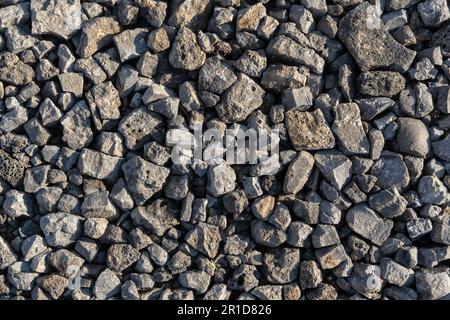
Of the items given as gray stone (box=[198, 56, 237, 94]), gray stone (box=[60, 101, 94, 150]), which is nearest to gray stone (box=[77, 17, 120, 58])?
gray stone (box=[60, 101, 94, 150])

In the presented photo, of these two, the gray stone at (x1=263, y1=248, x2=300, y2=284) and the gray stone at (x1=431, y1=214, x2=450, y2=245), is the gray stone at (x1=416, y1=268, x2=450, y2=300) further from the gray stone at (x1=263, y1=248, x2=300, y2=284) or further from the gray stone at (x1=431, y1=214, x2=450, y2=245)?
the gray stone at (x1=263, y1=248, x2=300, y2=284)

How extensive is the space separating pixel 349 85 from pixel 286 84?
40 centimetres

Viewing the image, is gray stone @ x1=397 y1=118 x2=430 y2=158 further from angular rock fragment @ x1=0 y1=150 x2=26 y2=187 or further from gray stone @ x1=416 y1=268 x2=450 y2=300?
angular rock fragment @ x1=0 y1=150 x2=26 y2=187

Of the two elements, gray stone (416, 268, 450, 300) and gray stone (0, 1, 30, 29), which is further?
gray stone (0, 1, 30, 29)

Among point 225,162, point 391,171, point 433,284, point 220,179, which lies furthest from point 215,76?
point 433,284

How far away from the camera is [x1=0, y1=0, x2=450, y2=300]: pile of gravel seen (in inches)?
122

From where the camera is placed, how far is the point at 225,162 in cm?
313

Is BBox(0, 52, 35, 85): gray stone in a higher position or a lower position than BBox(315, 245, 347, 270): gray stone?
higher

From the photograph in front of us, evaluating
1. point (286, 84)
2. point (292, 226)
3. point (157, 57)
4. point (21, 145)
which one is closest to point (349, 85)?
point (286, 84)

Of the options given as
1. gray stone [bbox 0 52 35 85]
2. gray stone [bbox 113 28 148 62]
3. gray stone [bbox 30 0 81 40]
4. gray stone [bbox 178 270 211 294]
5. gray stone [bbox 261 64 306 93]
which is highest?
gray stone [bbox 30 0 81 40]

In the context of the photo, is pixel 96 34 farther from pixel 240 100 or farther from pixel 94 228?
pixel 94 228

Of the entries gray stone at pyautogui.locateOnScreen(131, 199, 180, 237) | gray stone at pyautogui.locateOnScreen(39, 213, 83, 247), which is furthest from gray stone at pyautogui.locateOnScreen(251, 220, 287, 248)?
gray stone at pyautogui.locateOnScreen(39, 213, 83, 247)
